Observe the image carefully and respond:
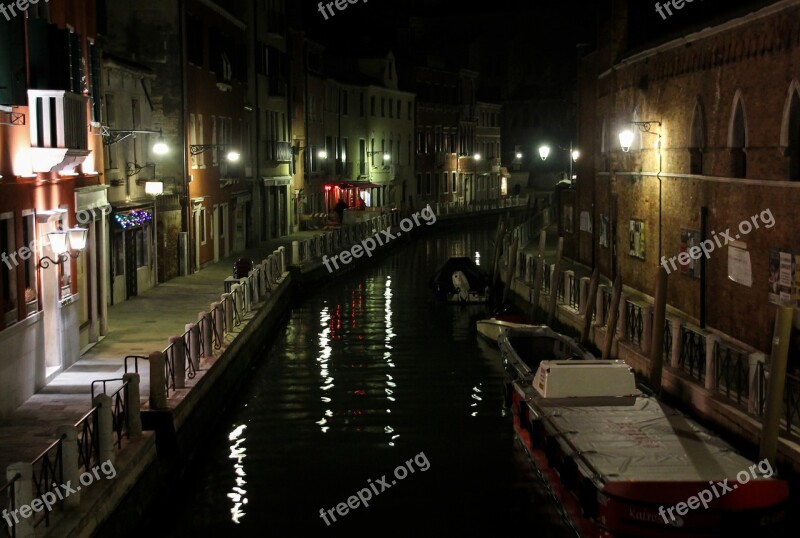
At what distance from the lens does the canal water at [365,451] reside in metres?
13.5

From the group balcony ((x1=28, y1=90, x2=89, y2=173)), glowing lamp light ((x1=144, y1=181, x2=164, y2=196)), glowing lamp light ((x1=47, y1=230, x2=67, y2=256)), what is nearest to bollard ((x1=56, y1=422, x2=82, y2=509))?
balcony ((x1=28, y1=90, x2=89, y2=173))

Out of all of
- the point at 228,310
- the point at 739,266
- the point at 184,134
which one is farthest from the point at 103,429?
the point at 184,134

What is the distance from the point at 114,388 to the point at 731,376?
8.74 metres

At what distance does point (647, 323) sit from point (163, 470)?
8.67 m

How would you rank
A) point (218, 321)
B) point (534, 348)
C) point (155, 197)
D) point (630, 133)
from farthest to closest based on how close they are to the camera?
1. point (155, 197)
2. point (630, 133)
3. point (534, 348)
4. point (218, 321)

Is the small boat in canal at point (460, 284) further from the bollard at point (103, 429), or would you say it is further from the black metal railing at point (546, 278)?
the bollard at point (103, 429)

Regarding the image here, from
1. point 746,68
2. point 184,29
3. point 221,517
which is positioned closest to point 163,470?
point 221,517

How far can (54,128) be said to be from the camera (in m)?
15.5

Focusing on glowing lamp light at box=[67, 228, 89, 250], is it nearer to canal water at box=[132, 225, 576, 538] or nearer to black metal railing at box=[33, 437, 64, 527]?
canal water at box=[132, 225, 576, 538]

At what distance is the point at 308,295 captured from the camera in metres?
35.2

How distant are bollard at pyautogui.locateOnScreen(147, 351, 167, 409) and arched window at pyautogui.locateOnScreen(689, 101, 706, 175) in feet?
39.5

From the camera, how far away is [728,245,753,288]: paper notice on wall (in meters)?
18.4

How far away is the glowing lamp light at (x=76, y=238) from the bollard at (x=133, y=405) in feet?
17.7

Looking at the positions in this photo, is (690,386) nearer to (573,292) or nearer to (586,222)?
(573,292)
